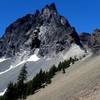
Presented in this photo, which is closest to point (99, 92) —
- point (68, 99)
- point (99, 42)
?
point (68, 99)

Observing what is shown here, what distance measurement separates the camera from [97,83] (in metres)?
54.7

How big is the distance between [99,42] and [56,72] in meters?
→ 43.7

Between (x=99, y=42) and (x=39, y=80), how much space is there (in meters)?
70.2

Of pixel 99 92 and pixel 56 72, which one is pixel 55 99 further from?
pixel 56 72

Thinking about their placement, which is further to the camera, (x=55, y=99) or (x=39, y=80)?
(x=39, y=80)

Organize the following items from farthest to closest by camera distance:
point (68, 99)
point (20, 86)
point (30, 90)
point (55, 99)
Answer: point (20, 86) < point (30, 90) < point (55, 99) < point (68, 99)

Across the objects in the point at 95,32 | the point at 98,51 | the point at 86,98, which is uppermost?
the point at 95,32

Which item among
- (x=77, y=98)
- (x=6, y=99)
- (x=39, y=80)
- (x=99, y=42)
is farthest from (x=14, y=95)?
(x=99, y=42)

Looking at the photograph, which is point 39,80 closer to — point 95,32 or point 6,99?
point 6,99

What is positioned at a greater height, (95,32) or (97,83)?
(95,32)

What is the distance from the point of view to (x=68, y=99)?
5206cm

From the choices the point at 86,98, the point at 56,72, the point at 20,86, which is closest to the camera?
the point at 86,98

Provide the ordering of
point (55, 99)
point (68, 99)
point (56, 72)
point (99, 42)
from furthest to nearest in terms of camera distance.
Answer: point (99, 42) → point (56, 72) → point (55, 99) → point (68, 99)

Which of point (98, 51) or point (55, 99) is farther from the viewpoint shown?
point (98, 51)
